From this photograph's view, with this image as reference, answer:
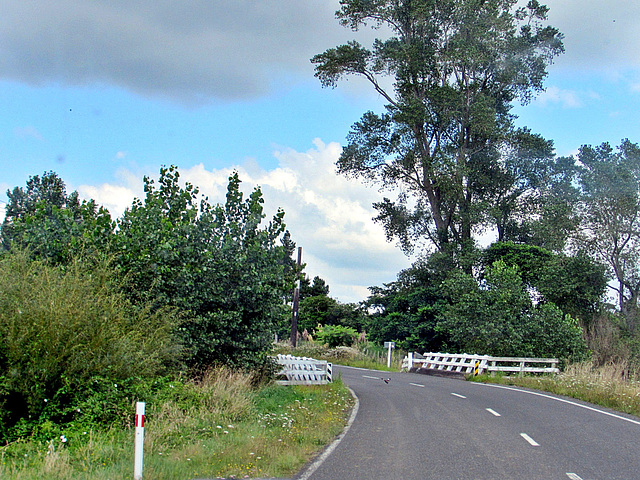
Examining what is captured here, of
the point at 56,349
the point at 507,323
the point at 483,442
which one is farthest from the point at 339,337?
the point at 56,349

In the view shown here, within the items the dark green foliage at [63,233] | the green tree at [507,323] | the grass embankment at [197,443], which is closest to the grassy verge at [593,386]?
the green tree at [507,323]

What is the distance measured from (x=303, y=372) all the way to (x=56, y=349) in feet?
42.4

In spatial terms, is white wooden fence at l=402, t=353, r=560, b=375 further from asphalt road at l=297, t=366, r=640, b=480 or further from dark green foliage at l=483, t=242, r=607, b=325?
asphalt road at l=297, t=366, r=640, b=480

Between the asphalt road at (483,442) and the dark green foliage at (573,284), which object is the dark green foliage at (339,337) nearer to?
the dark green foliage at (573,284)

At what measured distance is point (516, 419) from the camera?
1412cm

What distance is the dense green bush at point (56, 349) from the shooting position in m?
10.2

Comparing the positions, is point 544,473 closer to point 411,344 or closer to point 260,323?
point 260,323

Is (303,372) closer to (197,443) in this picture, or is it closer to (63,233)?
(63,233)

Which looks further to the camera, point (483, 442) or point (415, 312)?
point (415, 312)

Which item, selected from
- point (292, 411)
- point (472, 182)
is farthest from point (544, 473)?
point (472, 182)

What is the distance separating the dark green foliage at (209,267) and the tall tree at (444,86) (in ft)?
84.3

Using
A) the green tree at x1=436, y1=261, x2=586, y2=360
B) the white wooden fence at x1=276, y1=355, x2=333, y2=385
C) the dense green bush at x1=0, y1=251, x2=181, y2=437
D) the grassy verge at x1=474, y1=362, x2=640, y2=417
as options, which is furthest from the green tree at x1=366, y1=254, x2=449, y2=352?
the dense green bush at x1=0, y1=251, x2=181, y2=437

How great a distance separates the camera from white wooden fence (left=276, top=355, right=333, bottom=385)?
2191cm

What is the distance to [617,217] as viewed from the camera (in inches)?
1518
